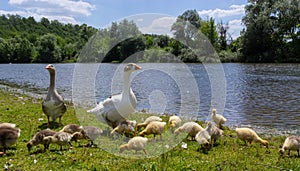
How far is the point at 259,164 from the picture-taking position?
7.34 m

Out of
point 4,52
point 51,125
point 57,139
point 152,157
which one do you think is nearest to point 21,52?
point 4,52

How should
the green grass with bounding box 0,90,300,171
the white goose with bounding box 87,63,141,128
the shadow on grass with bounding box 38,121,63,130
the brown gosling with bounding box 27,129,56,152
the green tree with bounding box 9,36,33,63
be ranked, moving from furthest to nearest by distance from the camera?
the green tree with bounding box 9,36,33,63 < the shadow on grass with bounding box 38,121,63,130 < the white goose with bounding box 87,63,141,128 < the brown gosling with bounding box 27,129,56,152 < the green grass with bounding box 0,90,300,171

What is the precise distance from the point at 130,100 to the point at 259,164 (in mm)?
4530

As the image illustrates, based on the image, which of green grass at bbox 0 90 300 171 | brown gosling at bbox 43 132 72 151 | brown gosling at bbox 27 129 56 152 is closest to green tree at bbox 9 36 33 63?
green grass at bbox 0 90 300 171

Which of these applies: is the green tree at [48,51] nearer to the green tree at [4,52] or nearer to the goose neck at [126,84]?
the green tree at [4,52]

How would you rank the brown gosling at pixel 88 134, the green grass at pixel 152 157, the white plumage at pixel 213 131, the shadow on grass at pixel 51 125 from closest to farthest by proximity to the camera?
1. the green grass at pixel 152 157
2. the brown gosling at pixel 88 134
3. the white plumage at pixel 213 131
4. the shadow on grass at pixel 51 125

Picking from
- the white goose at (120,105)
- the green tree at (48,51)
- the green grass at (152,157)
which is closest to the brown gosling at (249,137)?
the green grass at (152,157)

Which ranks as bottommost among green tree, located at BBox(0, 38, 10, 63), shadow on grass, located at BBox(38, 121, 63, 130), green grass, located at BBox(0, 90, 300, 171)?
green grass, located at BBox(0, 90, 300, 171)

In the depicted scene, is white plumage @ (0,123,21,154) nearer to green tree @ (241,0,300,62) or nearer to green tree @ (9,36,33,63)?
green tree @ (241,0,300,62)

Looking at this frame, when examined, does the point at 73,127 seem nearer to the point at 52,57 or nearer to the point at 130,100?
the point at 130,100

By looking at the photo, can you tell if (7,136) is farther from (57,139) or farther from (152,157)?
(152,157)

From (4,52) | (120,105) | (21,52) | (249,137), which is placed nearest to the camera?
(249,137)

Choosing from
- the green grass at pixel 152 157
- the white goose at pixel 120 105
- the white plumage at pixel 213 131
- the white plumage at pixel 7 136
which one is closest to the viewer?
the green grass at pixel 152 157

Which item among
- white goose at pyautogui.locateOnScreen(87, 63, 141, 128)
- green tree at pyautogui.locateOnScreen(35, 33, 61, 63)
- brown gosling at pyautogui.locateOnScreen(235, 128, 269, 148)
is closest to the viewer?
brown gosling at pyautogui.locateOnScreen(235, 128, 269, 148)
